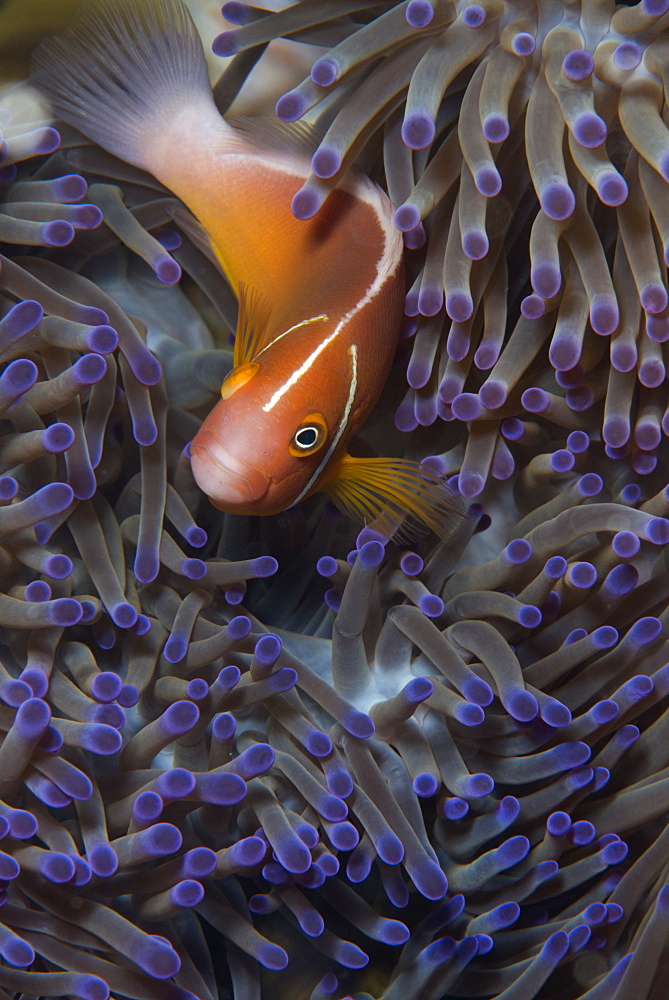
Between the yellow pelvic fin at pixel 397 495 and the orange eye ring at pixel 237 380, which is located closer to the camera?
the orange eye ring at pixel 237 380

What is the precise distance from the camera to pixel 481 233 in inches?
47.1

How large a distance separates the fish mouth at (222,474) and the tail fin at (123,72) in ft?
1.92

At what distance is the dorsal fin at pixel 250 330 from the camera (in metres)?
1.27

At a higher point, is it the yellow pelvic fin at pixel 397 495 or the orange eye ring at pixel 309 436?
the orange eye ring at pixel 309 436

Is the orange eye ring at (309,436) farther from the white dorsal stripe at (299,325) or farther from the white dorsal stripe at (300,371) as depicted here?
the white dorsal stripe at (299,325)

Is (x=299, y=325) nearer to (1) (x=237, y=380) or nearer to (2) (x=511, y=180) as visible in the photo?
(1) (x=237, y=380)

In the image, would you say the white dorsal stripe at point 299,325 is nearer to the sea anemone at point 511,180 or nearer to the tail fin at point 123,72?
the sea anemone at point 511,180

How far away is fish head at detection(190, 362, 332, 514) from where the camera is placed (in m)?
1.10

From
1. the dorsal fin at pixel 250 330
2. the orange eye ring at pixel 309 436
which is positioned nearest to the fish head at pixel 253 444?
the orange eye ring at pixel 309 436

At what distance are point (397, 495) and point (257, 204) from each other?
55cm

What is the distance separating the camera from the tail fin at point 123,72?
1.34 metres

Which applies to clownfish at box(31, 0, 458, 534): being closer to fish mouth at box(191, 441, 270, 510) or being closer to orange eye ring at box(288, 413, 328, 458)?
orange eye ring at box(288, 413, 328, 458)

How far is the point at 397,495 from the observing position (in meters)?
1.36

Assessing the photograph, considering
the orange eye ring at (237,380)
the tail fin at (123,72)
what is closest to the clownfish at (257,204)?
the tail fin at (123,72)
